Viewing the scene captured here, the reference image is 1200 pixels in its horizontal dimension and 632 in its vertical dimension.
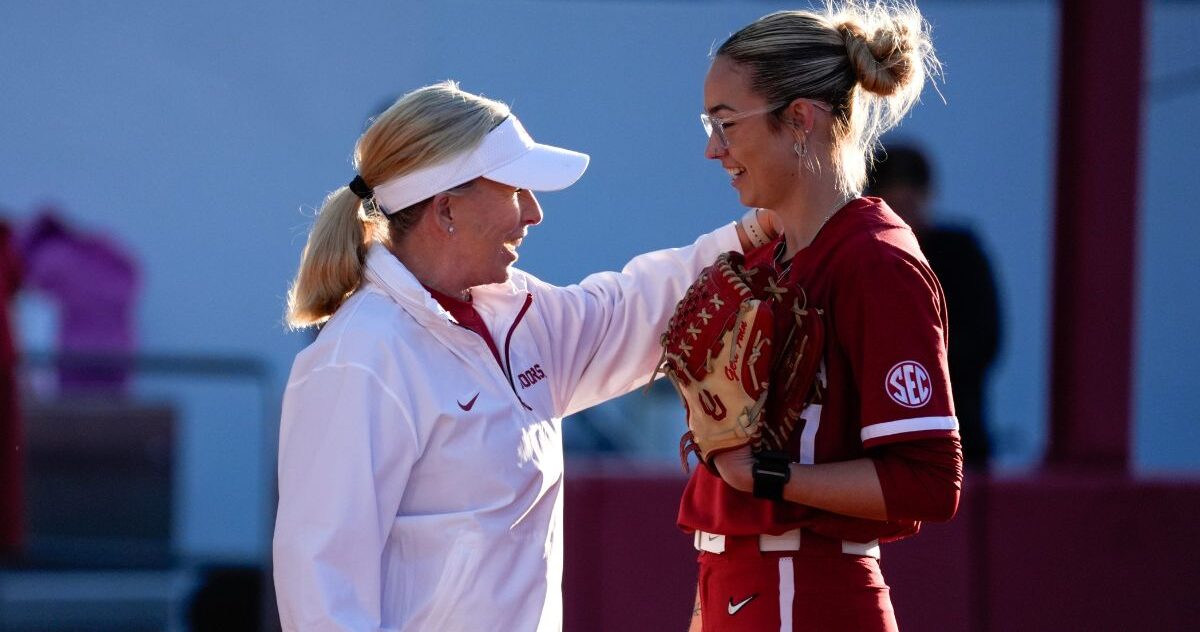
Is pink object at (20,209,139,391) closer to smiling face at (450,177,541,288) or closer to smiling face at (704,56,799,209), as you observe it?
smiling face at (450,177,541,288)

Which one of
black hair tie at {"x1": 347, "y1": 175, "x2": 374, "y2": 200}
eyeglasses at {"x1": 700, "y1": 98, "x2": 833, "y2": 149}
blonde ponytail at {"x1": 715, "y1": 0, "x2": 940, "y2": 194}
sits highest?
blonde ponytail at {"x1": 715, "y1": 0, "x2": 940, "y2": 194}

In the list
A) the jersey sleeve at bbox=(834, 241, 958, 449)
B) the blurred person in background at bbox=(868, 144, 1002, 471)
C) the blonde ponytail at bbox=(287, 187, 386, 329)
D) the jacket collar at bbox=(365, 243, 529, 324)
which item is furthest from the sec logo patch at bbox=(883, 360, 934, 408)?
the blurred person in background at bbox=(868, 144, 1002, 471)

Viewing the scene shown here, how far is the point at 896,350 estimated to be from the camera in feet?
7.11

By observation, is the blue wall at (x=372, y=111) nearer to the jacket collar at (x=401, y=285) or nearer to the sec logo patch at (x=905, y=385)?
the jacket collar at (x=401, y=285)

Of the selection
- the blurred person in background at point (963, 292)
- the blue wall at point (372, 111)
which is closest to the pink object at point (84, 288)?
the blue wall at point (372, 111)

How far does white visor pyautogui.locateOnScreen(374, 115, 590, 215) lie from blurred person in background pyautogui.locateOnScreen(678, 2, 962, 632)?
1.03 ft

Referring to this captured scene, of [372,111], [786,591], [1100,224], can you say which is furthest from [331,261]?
[372,111]

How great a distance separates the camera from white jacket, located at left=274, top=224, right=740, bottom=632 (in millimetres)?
2273

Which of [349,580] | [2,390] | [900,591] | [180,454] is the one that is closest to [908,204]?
[900,591]

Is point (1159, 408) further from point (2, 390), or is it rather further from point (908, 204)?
point (2, 390)

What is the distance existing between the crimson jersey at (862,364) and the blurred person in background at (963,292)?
241 cm

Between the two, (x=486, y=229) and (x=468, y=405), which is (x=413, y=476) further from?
(x=486, y=229)

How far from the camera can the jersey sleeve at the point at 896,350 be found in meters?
2.16

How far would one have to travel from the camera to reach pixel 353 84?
7.24m
